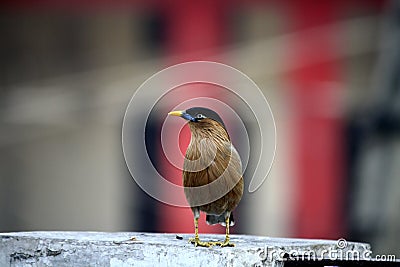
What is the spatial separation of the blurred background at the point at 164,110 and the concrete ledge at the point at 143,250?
4619mm

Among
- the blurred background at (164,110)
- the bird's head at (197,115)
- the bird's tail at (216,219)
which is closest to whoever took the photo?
the bird's head at (197,115)

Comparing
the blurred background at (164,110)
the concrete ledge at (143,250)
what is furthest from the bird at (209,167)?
the blurred background at (164,110)

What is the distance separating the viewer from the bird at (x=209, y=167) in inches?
131

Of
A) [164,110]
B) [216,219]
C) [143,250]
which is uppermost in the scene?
[164,110]

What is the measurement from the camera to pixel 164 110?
8.17m

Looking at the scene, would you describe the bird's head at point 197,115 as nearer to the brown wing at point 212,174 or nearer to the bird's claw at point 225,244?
the brown wing at point 212,174

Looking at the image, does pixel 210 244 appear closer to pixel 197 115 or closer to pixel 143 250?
pixel 143 250

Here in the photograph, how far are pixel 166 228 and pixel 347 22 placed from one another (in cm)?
199

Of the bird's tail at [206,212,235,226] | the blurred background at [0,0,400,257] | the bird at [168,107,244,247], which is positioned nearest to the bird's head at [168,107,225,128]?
the bird at [168,107,244,247]

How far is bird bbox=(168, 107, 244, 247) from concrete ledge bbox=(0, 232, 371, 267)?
0.10 metres

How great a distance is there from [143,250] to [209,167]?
0.30 m

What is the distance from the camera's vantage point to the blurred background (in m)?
8.34

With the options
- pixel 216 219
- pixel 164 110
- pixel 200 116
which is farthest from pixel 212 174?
pixel 164 110

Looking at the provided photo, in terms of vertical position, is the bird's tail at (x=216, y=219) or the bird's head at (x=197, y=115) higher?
the bird's head at (x=197, y=115)
